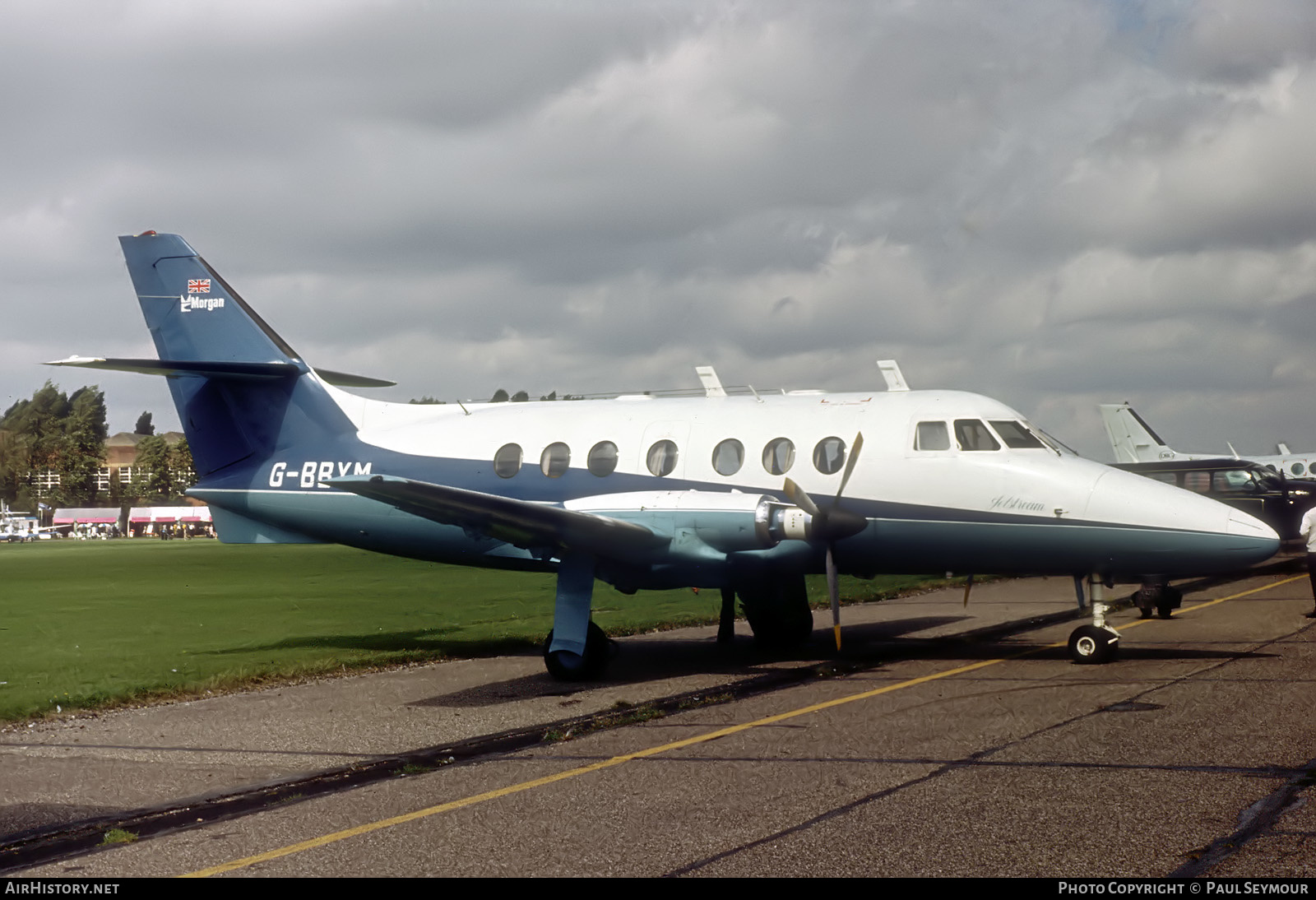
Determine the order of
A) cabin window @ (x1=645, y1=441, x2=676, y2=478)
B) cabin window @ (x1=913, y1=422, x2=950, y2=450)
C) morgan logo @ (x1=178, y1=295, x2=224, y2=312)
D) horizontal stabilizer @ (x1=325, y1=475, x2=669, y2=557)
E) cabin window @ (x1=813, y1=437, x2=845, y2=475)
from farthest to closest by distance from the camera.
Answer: morgan logo @ (x1=178, y1=295, x2=224, y2=312)
cabin window @ (x1=645, y1=441, x2=676, y2=478)
cabin window @ (x1=813, y1=437, x2=845, y2=475)
cabin window @ (x1=913, y1=422, x2=950, y2=450)
horizontal stabilizer @ (x1=325, y1=475, x2=669, y2=557)

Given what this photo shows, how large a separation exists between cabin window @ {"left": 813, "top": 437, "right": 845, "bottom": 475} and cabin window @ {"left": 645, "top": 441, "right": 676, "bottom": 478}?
6.60 ft

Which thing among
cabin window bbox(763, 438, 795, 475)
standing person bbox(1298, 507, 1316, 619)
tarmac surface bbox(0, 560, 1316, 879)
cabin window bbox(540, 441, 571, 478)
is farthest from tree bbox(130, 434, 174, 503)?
standing person bbox(1298, 507, 1316, 619)

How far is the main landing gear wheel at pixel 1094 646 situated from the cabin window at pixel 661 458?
5.66 metres

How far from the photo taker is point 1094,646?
44.8 feet

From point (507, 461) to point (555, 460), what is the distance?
84 cm

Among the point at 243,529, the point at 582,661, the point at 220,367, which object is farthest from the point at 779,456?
the point at 243,529

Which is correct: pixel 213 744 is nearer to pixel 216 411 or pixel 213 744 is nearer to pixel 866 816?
pixel 866 816

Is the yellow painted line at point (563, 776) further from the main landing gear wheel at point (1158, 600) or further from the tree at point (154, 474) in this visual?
the tree at point (154, 474)

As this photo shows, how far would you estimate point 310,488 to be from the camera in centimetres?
1803

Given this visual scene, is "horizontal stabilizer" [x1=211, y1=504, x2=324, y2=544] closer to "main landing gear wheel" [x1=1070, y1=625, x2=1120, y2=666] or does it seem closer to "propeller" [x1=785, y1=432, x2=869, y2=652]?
"propeller" [x1=785, y1=432, x2=869, y2=652]

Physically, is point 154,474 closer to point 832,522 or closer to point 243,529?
point 243,529

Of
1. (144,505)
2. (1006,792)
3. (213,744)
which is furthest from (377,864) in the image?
(144,505)

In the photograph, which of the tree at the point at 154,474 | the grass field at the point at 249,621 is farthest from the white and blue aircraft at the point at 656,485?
the tree at the point at 154,474

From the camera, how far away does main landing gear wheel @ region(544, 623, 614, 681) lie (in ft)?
44.8
